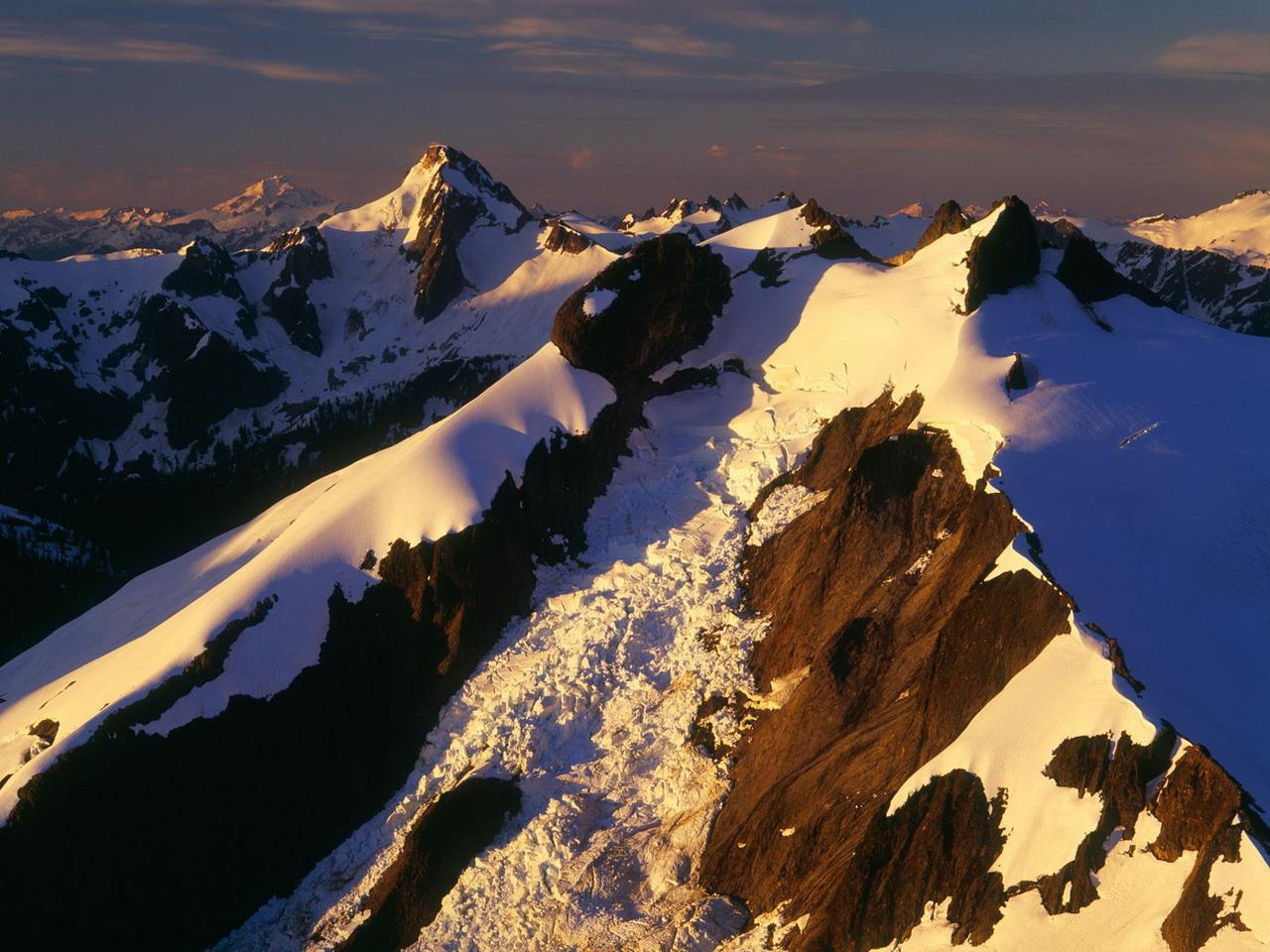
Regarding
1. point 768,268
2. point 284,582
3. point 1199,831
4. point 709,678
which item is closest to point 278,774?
point 284,582

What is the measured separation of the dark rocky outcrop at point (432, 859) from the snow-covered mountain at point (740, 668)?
0.51 feet

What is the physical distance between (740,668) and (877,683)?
882 cm

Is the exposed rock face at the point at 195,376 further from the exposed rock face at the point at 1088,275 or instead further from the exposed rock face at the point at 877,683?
the exposed rock face at the point at 1088,275

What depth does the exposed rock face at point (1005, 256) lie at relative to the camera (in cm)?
6022

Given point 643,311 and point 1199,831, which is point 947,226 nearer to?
point 643,311

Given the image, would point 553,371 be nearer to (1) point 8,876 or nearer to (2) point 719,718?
(2) point 719,718

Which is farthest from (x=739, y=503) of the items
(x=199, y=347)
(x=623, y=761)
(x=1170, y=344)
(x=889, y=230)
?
(x=199, y=347)

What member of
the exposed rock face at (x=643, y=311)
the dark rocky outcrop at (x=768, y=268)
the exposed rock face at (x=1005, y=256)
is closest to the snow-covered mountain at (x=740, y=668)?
the exposed rock face at (x=1005, y=256)

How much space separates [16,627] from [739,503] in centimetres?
8598

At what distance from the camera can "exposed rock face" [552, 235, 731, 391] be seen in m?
69.3

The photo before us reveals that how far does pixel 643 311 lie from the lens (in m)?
71.4

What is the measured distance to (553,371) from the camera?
67.6 m

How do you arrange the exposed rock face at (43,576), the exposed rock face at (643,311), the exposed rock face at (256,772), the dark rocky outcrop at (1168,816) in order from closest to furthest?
the dark rocky outcrop at (1168,816) → the exposed rock face at (256,772) → the exposed rock face at (643,311) → the exposed rock face at (43,576)

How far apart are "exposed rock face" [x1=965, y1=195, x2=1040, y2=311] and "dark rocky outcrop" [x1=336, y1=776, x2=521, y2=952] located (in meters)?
43.4
